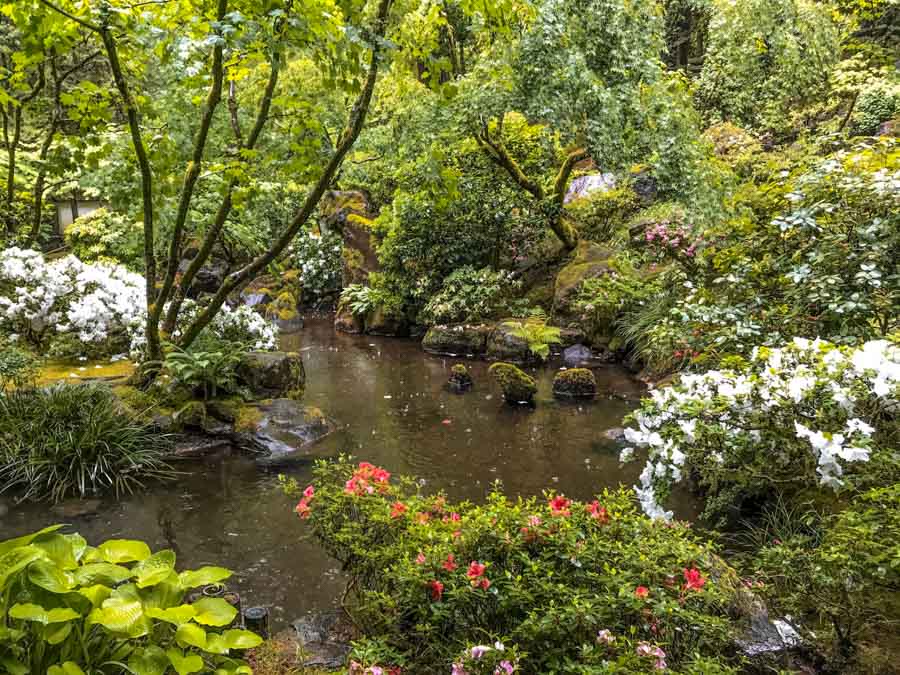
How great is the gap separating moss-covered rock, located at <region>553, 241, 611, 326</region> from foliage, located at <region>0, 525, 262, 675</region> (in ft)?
32.4

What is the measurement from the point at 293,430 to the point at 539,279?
284 inches

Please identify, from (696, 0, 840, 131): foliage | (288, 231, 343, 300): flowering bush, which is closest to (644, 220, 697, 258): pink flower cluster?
(696, 0, 840, 131): foliage

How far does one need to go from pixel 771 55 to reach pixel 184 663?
18784 millimetres

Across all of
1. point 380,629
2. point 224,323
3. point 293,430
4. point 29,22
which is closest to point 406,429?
point 293,430

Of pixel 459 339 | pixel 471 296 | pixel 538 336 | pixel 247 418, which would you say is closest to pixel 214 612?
pixel 247 418

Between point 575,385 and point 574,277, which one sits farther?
point 574,277

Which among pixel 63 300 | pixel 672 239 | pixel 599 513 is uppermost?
pixel 672 239

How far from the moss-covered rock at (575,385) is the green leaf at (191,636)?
7.14 metres

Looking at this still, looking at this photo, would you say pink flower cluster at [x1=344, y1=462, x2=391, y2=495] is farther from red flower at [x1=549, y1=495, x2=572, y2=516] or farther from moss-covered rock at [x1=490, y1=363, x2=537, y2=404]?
moss-covered rock at [x1=490, y1=363, x2=537, y2=404]

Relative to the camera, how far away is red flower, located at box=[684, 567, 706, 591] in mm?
2371

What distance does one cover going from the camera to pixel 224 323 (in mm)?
8328

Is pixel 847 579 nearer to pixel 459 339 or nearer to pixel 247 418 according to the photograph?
pixel 247 418

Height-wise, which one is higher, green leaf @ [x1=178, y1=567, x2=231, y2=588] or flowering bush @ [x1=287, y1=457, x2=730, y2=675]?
green leaf @ [x1=178, y1=567, x2=231, y2=588]

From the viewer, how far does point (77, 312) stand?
7.77 metres
